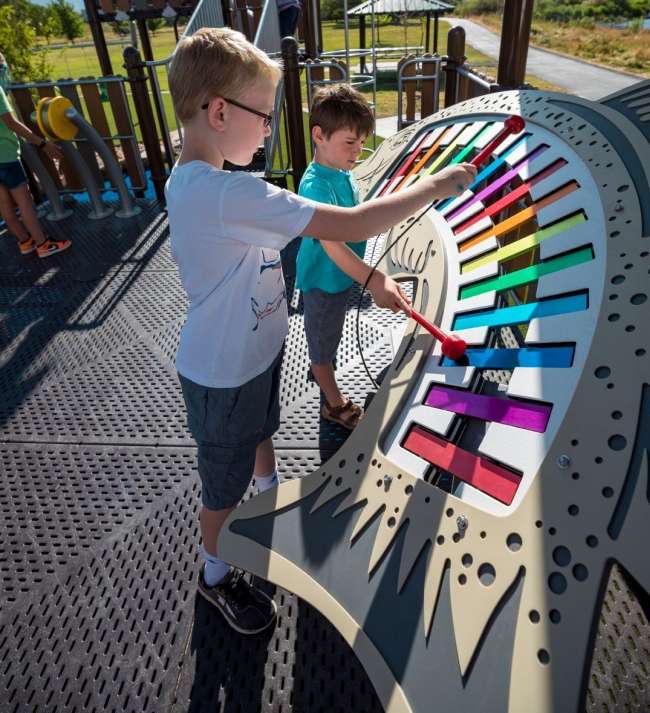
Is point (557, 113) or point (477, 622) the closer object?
point (477, 622)

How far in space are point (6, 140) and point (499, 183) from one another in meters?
3.68

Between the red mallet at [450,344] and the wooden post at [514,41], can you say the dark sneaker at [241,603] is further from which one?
the wooden post at [514,41]

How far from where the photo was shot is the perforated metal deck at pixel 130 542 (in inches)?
56.9

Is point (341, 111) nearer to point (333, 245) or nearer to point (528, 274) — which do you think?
point (333, 245)

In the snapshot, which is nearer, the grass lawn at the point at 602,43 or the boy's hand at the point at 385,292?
the boy's hand at the point at 385,292

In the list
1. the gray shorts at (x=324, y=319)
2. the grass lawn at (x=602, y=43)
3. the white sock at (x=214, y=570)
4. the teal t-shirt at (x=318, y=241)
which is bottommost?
the grass lawn at (x=602, y=43)

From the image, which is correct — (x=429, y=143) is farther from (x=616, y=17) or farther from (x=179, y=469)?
(x=616, y=17)

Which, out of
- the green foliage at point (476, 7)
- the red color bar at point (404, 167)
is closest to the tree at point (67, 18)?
the green foliage at point (476, 7)

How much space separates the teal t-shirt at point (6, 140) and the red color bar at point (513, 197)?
11.8 ft

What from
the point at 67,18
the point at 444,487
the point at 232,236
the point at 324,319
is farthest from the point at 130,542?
the point at 67,18

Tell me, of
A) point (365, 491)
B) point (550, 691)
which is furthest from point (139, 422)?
point (550, 691)

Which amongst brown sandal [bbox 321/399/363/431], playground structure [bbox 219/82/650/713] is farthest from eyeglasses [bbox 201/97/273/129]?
brown sandal [bbox 321/399/363/431]

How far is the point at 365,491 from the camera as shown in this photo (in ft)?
3.53

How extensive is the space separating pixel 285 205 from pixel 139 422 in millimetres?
1746
